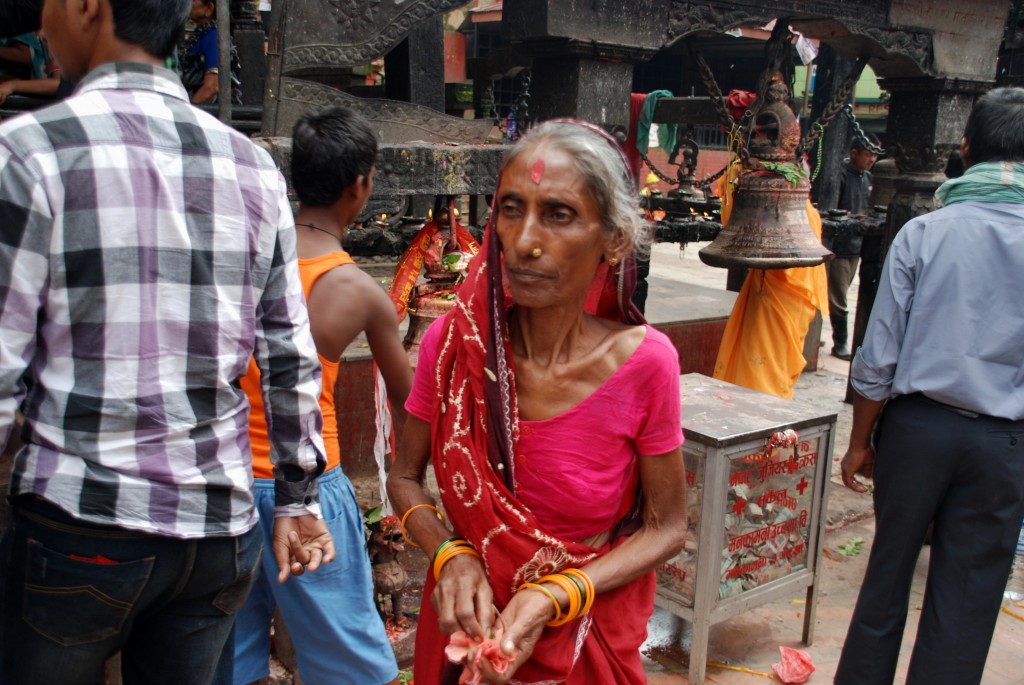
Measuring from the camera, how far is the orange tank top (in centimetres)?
226

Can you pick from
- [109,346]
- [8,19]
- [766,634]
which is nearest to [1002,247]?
[766,634]

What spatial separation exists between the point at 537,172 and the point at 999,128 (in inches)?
75.7

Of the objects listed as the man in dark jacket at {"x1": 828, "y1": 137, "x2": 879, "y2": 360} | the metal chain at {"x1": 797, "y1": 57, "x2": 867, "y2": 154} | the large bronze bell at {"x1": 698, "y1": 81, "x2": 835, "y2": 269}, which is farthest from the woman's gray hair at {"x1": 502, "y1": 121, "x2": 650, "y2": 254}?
the man in dark jacket at {"x1": 828, "y1": 137, "x2": 879, "y2": 360}

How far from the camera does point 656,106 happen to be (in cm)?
778

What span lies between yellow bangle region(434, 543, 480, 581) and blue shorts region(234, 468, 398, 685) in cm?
75

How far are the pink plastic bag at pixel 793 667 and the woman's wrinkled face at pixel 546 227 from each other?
2.36 meters

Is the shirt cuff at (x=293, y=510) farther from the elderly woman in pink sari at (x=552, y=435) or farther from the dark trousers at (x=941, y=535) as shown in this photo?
the dark trousers at (x=941, y=535)

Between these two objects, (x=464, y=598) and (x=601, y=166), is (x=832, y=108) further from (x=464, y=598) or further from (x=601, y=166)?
(x=464, y=598)

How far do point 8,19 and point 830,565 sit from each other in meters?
4.14

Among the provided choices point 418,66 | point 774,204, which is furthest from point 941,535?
point 418,66

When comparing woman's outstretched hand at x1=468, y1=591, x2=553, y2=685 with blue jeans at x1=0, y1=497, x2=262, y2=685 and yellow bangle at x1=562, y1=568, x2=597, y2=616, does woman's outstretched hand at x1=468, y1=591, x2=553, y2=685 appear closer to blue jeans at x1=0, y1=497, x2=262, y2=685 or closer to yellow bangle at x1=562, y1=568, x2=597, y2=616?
yellow bangle at x1=562, y1=568, x2=597, y2=616

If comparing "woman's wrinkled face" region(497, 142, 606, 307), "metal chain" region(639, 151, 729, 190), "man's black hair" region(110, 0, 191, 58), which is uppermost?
"man's black hair" region(110, 0, 191, 58)

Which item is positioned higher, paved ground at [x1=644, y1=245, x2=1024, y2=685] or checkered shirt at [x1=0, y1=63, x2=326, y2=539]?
checkered shirt at [x1=0, y1=63, x2=326, y2=539]

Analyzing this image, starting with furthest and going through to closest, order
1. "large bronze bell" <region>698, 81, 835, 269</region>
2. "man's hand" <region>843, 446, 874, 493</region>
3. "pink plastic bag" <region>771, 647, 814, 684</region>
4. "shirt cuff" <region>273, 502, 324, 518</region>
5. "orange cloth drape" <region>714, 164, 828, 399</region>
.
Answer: "orange cloth drape" <region>714, 164, 828, 399</region>
"large bronze bell" <region>698, 81, 835, 269</region>
"pink plastic bag" <region>771, 647, 814, 684</region>
"man's hand" <region>843, 446, 874, 493</region>
"shirt cuff" <region>273, 502, 324, 518</region>
